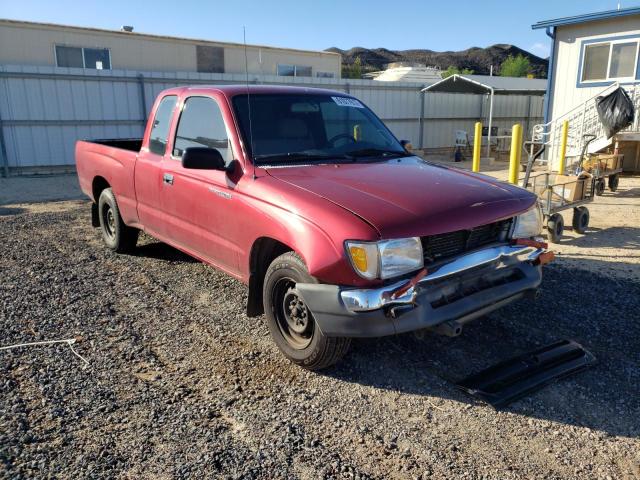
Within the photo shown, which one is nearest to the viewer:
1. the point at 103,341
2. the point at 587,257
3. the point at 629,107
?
the point at 103,341

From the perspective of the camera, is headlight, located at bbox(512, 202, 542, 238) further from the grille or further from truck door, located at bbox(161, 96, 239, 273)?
truck door, located at bbox(161, 96, 239, 273)

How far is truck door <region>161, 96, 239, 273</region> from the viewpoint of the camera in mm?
4188

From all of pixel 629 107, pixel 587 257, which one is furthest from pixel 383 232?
pixel 629 107

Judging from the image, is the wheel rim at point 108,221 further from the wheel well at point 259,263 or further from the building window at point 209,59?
the building window at point 209,59

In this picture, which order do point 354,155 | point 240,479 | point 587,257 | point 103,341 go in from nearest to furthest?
point 240,479
point 103,341
point 354,155
point 587,257

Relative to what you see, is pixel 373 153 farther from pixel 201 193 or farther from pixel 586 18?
pixel 586 18

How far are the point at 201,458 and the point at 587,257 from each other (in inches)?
210

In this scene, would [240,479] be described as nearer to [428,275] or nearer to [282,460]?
[282,460]

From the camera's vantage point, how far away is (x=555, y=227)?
22.9ft

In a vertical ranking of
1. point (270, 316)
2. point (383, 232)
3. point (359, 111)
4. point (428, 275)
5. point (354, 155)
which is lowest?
point (270, 316)

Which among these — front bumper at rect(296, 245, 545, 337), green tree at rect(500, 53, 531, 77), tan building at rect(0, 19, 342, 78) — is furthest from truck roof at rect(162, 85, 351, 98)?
green tree at rect(500, 53, 531, 77)

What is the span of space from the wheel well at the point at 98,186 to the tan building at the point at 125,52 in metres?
10.2

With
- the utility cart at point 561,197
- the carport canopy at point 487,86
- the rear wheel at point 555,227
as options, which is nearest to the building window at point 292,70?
the carport canopy at point 487,86

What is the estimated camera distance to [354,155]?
14.7ft
